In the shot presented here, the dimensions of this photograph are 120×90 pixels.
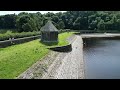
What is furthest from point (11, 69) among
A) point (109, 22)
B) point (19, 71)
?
point (109, 22)

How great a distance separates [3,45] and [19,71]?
12.4m

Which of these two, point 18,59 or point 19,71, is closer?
point 19,71

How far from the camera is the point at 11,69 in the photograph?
18.7m
